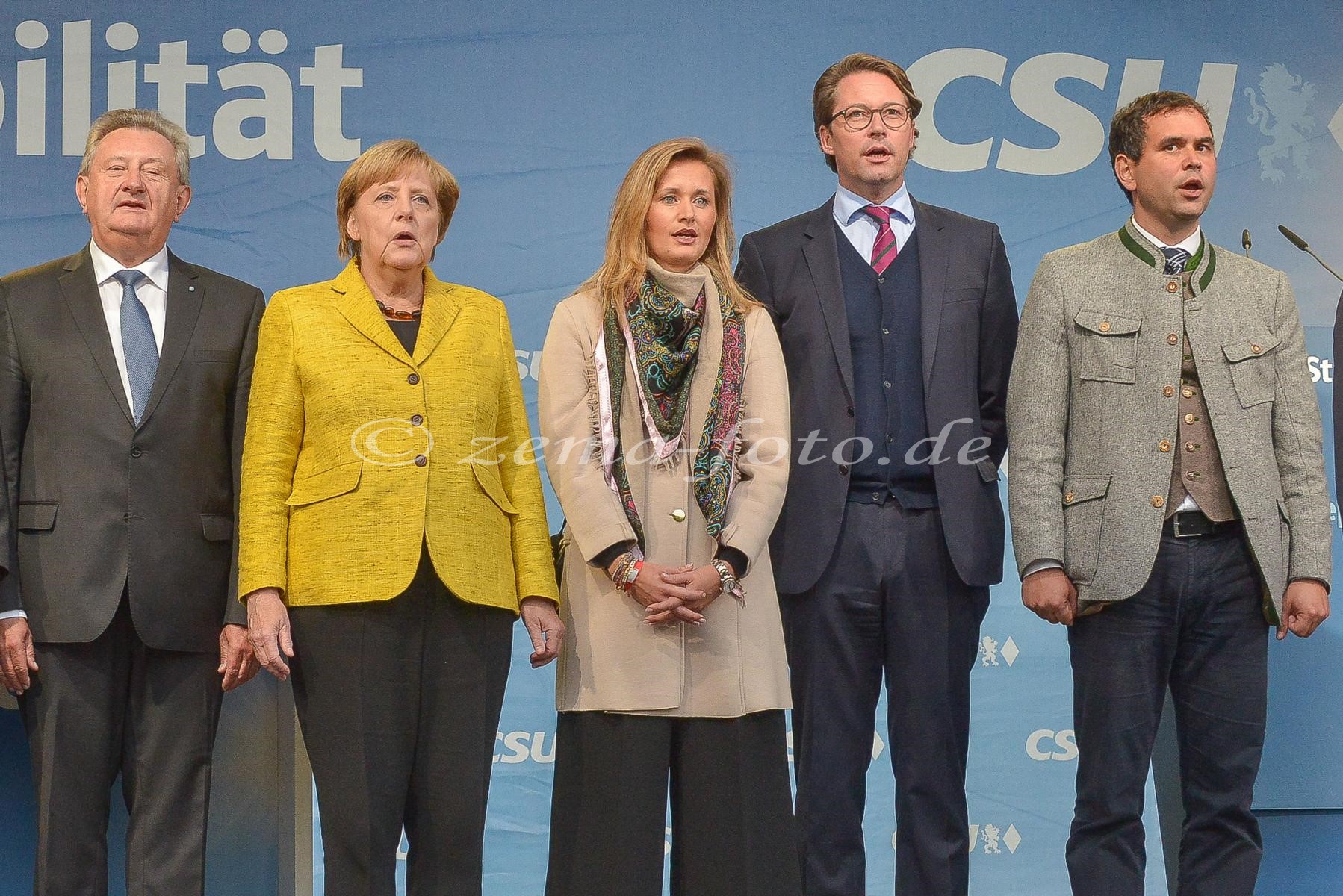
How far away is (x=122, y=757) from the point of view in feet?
9.05

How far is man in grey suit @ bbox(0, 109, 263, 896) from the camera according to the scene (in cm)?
270

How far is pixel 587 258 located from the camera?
4203mm

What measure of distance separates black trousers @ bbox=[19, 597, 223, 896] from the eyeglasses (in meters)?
1.68

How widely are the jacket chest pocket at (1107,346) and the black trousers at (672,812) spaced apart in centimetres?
98

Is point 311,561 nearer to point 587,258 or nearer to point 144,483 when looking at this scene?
point 144,483

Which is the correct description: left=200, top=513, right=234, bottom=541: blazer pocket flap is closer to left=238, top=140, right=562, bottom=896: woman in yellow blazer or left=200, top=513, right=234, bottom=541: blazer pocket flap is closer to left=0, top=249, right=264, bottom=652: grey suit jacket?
left=0, top=249, right=264, bottom=652: grey suit jacket

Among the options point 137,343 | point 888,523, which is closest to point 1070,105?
point 888,523

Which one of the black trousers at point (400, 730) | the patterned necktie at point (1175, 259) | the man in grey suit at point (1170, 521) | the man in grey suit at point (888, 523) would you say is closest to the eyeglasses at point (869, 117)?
the man in grey suit at point (888, 523)

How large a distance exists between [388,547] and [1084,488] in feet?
4.40

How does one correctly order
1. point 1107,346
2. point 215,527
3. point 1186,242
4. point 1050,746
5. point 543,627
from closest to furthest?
point 543,627, point 215,527, point 1107,346, point 1186,242, point 1050,746

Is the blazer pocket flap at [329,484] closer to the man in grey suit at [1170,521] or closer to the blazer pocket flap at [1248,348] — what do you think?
the man in grey suit at [1170,521]

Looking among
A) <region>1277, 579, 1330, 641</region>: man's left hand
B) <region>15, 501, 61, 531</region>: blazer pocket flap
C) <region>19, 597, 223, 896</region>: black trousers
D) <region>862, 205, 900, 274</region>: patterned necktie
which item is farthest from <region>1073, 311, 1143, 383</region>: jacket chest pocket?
<region>15, 501, 61, 531</region>: blazer pocket flap

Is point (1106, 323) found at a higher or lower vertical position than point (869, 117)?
lower

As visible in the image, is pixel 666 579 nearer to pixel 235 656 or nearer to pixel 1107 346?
pixel 235 656
